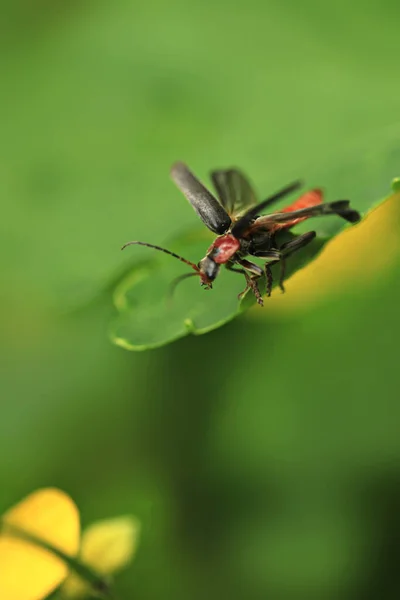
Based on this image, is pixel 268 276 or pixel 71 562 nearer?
pixel 71 562

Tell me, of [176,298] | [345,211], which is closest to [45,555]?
[176,298]

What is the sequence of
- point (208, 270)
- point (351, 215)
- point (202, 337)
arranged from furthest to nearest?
point (202, 337), point (208, 270), point (351, 215)

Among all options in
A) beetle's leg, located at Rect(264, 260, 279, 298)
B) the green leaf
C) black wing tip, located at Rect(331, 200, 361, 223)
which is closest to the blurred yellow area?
the green leaf

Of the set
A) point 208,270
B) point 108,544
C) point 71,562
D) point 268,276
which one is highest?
point 208,270

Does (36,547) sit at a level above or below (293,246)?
below

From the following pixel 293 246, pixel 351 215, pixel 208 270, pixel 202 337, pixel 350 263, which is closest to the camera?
pixel 351 215

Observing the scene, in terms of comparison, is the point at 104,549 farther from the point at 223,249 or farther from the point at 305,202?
the point at 305,202
